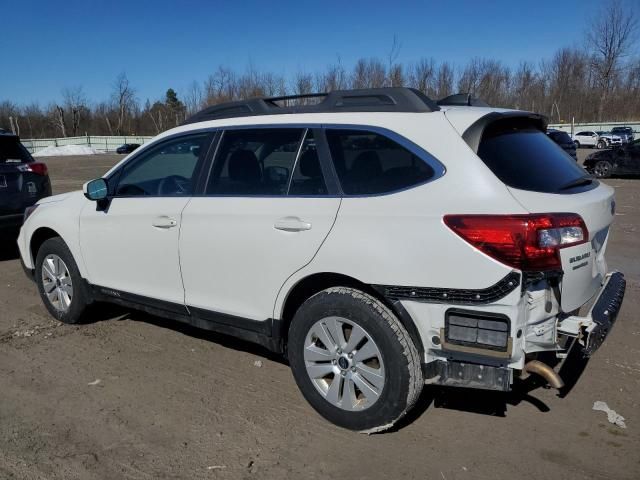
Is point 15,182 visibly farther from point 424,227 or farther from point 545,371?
point 545,371

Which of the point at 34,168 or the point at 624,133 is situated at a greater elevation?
the point at 34,168

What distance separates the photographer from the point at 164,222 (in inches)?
155

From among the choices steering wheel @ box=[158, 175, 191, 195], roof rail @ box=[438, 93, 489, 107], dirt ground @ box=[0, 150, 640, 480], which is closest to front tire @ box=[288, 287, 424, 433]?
dirt ground @ box=[0, 150, 640, 480]

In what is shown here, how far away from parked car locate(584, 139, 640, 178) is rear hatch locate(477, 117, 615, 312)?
1669 centimetres

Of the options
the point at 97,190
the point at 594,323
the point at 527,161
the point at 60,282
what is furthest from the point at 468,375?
the point at 60,282

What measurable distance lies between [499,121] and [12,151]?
7.00 m

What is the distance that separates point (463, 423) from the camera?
3.32 m

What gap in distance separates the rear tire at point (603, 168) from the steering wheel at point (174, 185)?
17952 mm

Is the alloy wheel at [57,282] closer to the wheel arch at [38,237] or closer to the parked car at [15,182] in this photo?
the wheel arch at [38,237]

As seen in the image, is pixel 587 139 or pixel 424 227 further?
pixel 587 139

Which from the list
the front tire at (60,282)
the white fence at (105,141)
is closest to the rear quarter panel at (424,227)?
Result: the front tire at (60,282)

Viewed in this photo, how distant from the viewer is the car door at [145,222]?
3947 millimetres

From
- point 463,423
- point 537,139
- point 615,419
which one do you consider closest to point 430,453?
point 463,423

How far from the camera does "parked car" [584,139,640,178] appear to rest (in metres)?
17.8
